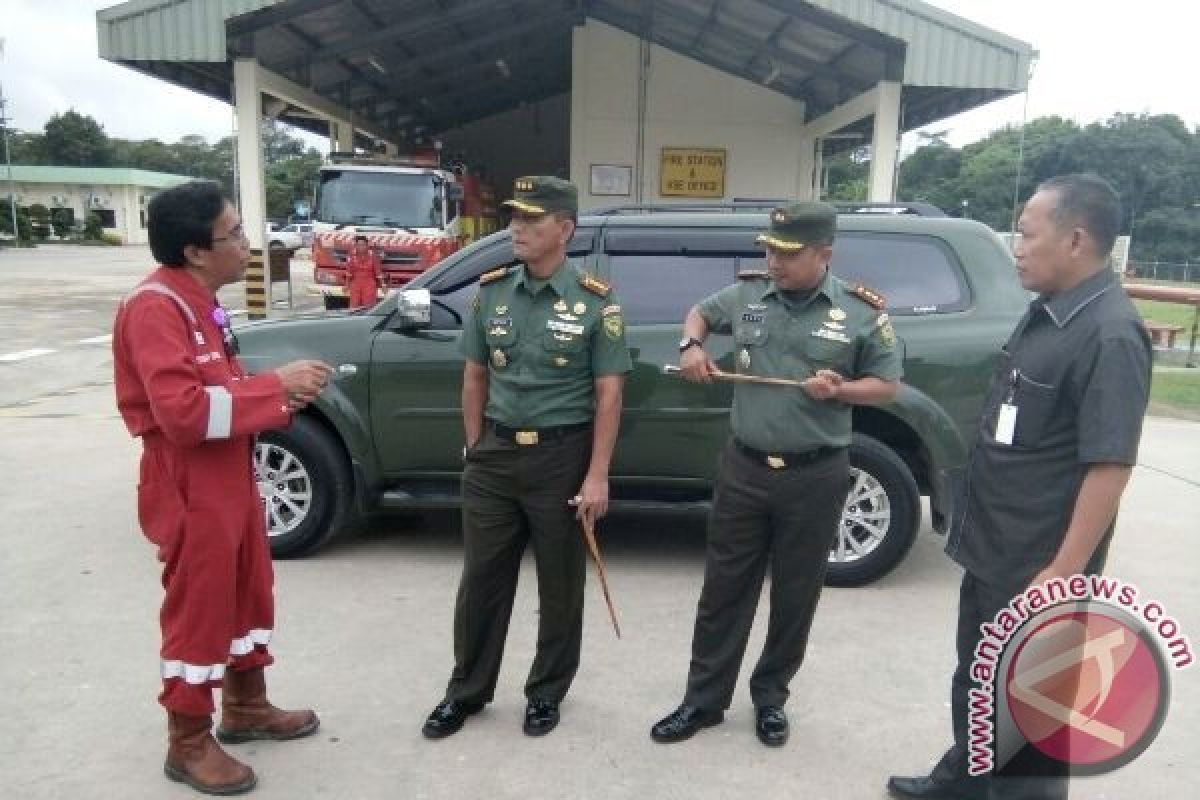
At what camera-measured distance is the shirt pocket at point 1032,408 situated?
2.26m

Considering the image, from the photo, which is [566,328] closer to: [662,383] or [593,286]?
[593,286]

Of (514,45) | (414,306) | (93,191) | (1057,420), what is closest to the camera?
(1057,420)

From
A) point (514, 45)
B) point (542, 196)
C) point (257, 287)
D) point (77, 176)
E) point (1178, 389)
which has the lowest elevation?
point (1178, 389)

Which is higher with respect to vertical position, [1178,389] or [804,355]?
[804,355]

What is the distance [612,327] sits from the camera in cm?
294

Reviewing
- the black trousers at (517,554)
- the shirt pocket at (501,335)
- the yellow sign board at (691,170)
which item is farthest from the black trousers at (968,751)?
the yellow sign board at (691,170)

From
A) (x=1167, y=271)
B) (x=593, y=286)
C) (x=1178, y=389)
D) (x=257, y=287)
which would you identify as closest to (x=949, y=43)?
(x=1178, y=389)

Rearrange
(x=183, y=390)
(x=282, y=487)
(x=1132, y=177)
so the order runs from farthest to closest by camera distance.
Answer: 1. (x=1132, y=177)
2. (x=282, y=487)
3. (x=183, y=390)

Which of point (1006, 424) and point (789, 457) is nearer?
point (1006, 424)

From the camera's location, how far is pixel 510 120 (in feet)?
91.5

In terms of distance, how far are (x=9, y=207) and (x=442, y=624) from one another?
179 ft

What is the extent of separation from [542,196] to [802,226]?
2.62ft

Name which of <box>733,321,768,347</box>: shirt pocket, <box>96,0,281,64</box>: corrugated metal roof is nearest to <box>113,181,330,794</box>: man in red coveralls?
<box>733,321,768,347</box>: shirt pocket

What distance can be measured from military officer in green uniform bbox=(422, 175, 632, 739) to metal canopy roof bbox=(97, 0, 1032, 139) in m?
11.4
